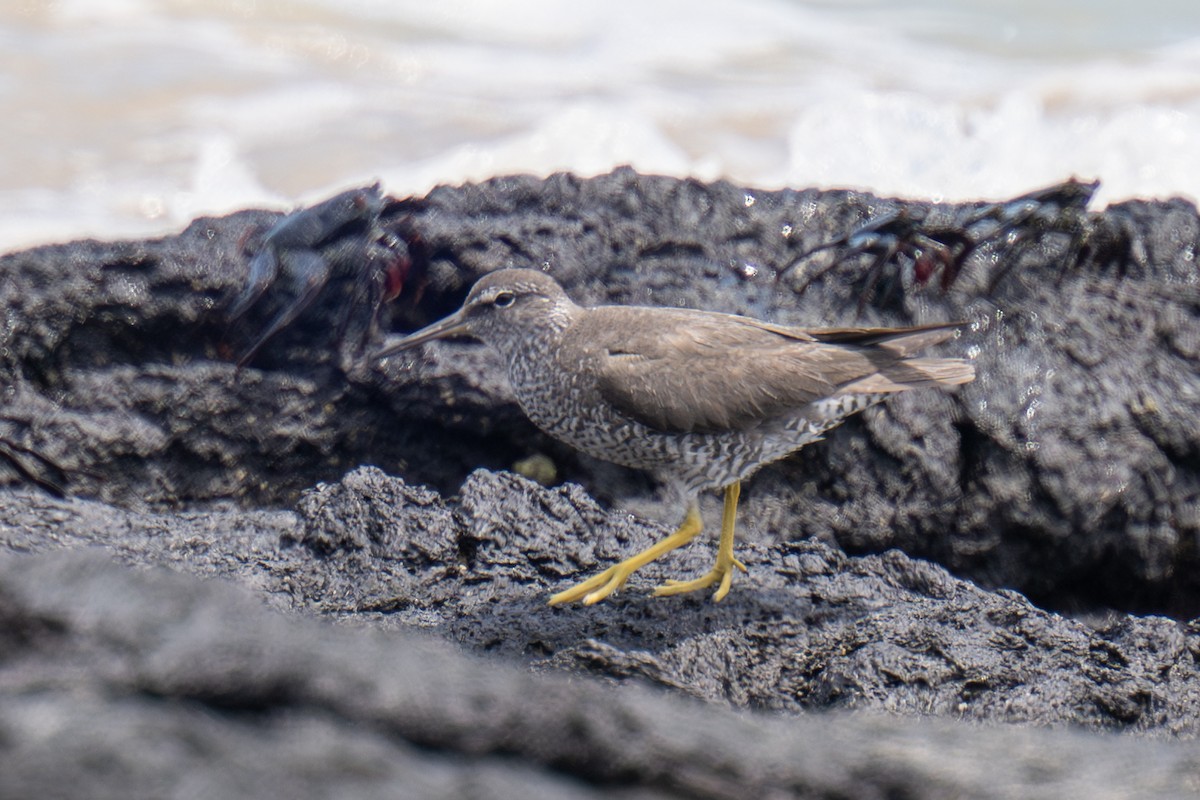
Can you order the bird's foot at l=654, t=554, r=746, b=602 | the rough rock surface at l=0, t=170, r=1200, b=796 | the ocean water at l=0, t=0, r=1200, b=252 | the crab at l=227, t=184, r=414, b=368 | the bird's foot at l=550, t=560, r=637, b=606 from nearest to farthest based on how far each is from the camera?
1. the rough rock surface at l=0, t=170, r=1200, b=796
2. the bird's foot at l=550, t=560, r=637, b=606
3. the bird's foot at l=654, t=554, r=746, b=602
4. the crab at l=227, t=184, r=414, b=368
5. the ocean water at l=0, t=0, r=1200, b=252

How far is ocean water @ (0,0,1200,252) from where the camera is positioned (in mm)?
11914

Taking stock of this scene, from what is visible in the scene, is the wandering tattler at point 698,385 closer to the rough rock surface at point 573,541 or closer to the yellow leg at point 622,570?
the yellow leg at point 622,570

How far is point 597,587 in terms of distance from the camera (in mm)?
3803

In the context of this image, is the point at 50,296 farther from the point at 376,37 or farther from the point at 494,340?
the point at 376,37

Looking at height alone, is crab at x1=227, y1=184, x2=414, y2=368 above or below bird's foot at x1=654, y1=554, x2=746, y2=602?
above

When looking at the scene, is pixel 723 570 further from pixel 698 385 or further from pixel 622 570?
pixel 698 385

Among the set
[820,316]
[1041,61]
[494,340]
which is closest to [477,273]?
[494,340]

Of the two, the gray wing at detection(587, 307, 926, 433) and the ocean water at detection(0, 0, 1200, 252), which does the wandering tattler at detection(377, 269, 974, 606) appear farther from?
the ocean water at detection(0, 0, 1200, 252)

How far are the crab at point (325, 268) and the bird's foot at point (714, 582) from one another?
1746mm

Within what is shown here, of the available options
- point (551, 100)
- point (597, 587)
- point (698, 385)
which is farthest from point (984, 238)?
point (551, 100)

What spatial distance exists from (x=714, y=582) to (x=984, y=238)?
2269 mm

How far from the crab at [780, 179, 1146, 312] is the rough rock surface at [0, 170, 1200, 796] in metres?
0.06

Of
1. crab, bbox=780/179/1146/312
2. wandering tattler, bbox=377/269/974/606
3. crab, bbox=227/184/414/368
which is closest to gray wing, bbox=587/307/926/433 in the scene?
wandering tattler, bbox=377/269/974/606

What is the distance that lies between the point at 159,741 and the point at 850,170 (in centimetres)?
1148
